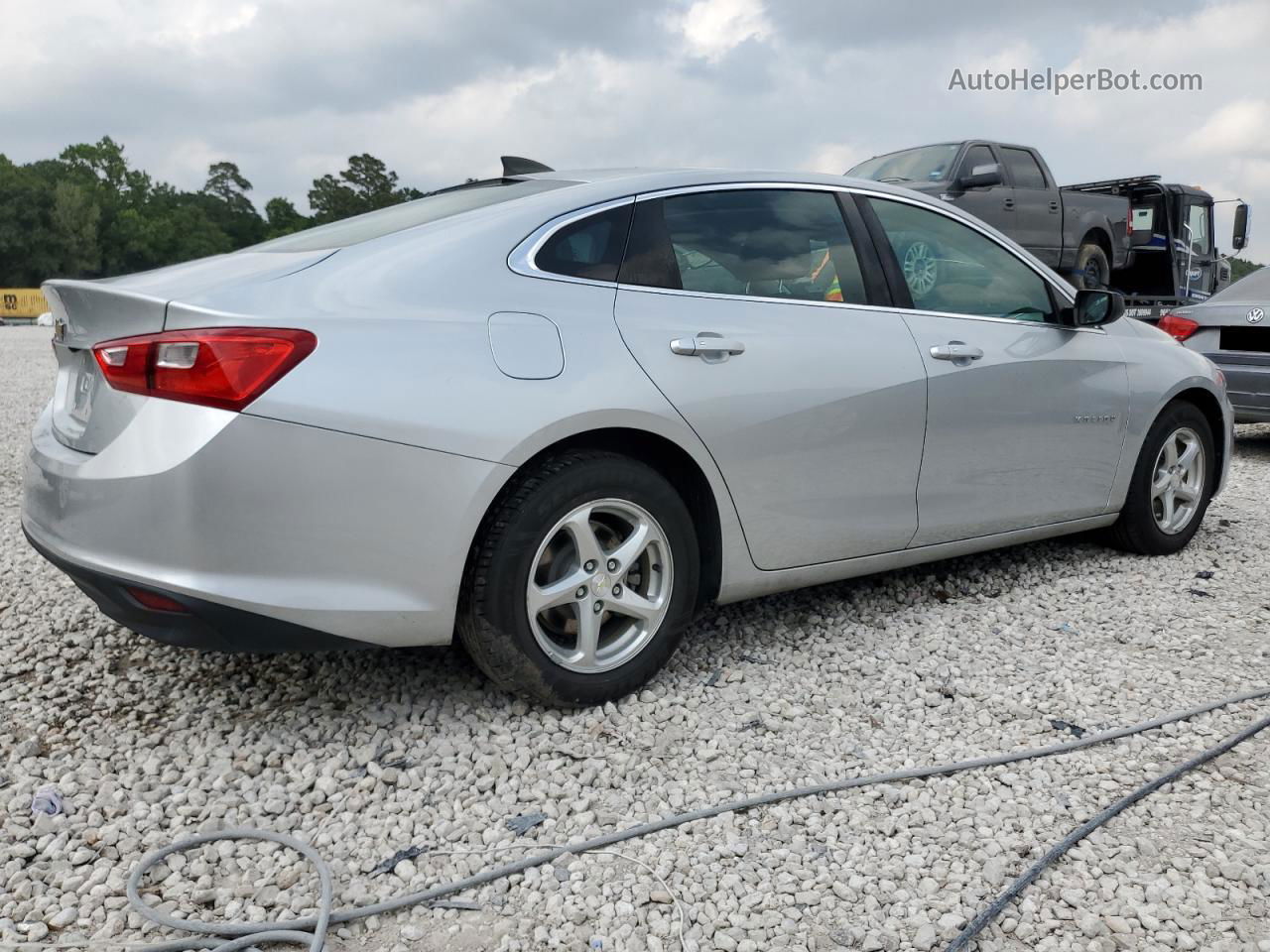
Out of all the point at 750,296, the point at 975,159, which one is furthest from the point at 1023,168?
the point at 750,296

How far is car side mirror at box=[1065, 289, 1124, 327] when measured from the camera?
4246 millimetres

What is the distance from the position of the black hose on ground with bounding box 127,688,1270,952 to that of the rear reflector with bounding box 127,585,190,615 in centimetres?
52

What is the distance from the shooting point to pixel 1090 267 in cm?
1227

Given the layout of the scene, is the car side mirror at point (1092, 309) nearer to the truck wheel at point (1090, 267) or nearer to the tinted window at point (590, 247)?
the tinted window at point (590, 247)

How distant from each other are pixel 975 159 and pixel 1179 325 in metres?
3.27

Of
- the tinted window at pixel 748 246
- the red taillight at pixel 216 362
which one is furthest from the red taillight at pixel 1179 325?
the red taillight at pixel 216 362

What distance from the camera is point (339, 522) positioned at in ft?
8.32

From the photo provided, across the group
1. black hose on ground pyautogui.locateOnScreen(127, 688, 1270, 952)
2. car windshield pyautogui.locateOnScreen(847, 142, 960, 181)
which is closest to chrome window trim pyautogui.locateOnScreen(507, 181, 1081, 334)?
black hose on ground pyautogui.locateOnScreen(127, 688, 1270, 952)

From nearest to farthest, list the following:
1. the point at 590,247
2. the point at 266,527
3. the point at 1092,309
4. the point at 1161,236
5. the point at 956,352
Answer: the point at 266,527 → the point at 590,247 → the point at 956,352 → the point at 1092,309 → the point at 1161,236

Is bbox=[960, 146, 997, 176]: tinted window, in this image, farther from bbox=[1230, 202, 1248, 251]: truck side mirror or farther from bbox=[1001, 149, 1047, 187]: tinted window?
bbox=[1230, 202, 1248, 251]: truck side mirror

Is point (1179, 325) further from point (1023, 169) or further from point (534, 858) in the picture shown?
point (534, 858)

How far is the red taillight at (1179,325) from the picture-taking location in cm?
799

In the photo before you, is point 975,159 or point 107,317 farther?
point 975,159

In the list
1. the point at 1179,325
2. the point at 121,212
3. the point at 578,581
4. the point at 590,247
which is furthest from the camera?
the point at 121,212
